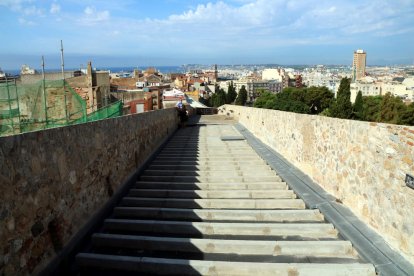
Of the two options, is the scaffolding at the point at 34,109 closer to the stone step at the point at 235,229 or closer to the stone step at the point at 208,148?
the stone step at the point at 208,148

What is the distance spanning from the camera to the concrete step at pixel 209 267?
3.86 m

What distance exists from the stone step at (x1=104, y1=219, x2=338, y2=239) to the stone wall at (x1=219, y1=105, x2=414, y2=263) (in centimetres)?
69

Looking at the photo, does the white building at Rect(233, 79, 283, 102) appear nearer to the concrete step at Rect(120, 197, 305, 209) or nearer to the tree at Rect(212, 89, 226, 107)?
the tree at Rect(212, 89, 226, 107)

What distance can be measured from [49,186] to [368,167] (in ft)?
13.5

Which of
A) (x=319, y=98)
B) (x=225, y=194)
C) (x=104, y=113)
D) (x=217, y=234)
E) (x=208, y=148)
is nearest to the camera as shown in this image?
(x=217, y=234)

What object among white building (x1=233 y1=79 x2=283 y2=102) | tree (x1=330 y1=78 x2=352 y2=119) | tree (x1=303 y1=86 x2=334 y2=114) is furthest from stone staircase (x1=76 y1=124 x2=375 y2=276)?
white building (x1=233 y1=79 x2=283 y2=102)

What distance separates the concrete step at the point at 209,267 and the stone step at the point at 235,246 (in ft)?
1.18

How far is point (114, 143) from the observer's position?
6410 mm

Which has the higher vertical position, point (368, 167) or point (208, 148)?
point (368, 167)

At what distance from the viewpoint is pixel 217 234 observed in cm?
491

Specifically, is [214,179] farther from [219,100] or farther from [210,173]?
[219,100]

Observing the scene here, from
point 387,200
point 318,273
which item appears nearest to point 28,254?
point 318,273

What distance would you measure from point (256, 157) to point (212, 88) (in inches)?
4489

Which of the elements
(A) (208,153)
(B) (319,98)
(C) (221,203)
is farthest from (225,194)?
(B) (319,98)
